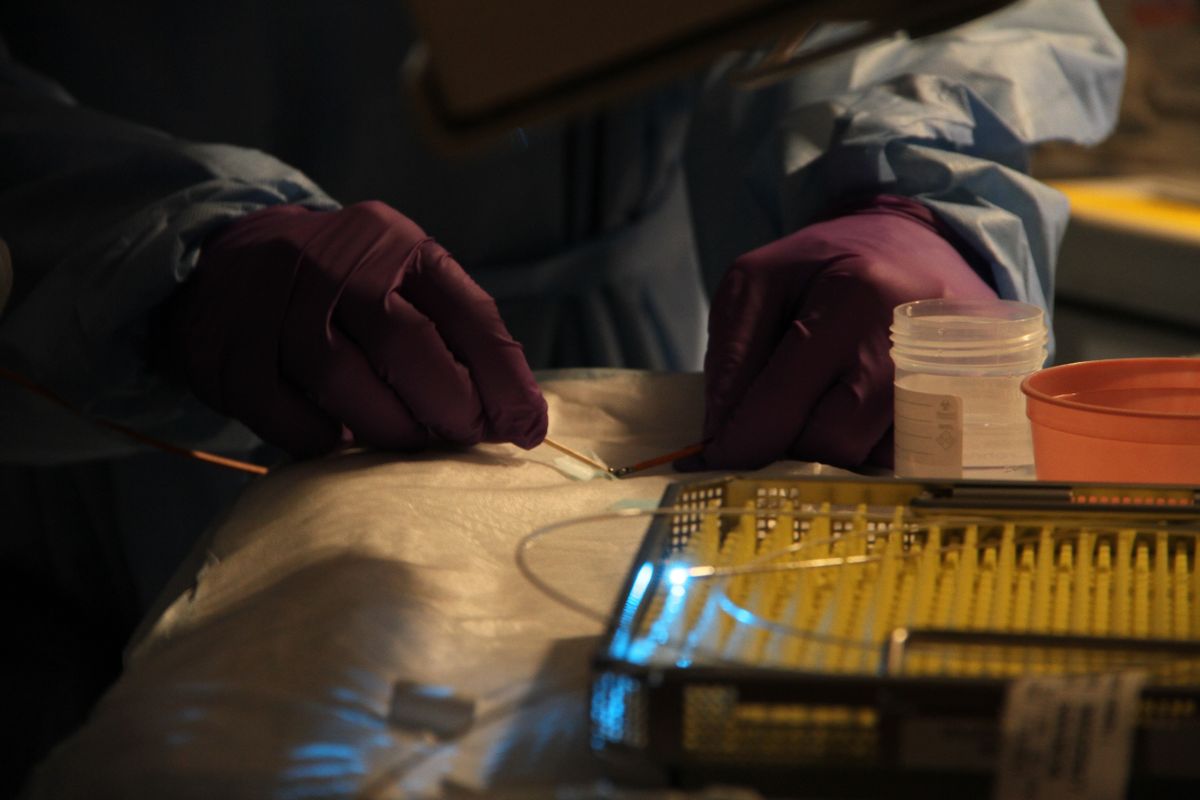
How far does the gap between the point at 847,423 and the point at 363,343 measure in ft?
1.18

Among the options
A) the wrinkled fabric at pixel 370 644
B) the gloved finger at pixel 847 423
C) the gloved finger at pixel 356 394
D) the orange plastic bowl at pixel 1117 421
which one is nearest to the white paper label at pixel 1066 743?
the wrinkled fabric at pixel 370 644

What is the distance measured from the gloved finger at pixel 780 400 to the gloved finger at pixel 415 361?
20 cm

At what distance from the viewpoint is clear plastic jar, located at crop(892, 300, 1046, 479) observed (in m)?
0.83

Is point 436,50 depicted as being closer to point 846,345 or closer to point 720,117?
point 846,345

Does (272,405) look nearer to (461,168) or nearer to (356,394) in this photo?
(356,394)

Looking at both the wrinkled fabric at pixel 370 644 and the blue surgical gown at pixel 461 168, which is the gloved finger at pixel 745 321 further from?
the blue surgical gown at pixel 461 168

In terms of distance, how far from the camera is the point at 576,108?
48 cm

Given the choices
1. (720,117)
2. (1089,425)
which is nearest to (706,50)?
(1089,425)

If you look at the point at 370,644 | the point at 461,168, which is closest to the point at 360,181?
the point at 461,168

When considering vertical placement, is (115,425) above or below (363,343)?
below

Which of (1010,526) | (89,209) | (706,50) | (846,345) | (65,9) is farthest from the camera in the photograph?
(65,9)

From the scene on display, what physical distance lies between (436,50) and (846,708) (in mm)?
296

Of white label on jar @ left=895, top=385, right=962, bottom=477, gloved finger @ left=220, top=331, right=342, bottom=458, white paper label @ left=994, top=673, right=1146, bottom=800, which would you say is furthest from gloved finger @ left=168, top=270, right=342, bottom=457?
white paper label @ left=994, top=673, right=1146, bottom=800

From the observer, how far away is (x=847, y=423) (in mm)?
909
